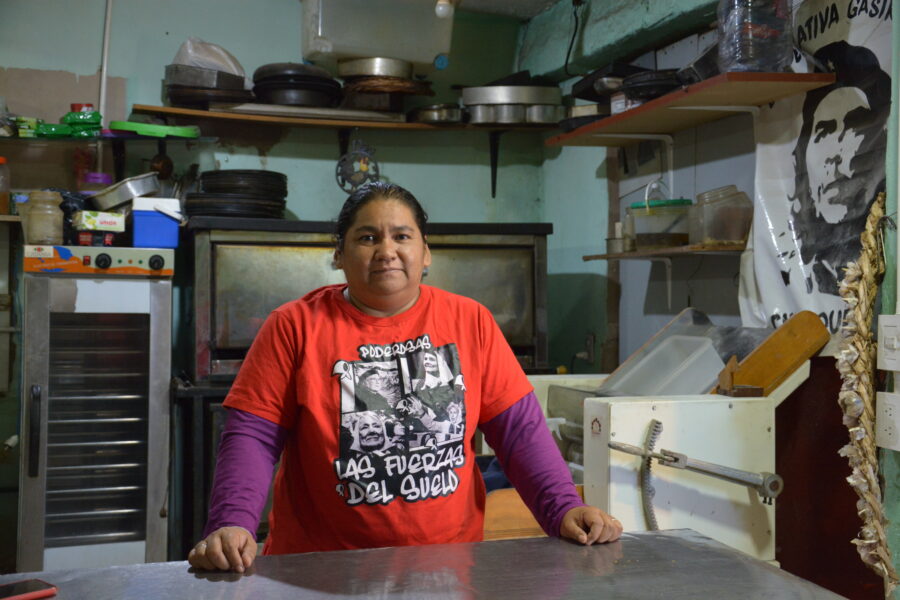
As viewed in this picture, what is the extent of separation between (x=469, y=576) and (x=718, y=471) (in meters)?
0.90

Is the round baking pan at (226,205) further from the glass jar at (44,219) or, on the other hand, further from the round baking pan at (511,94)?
the round baking pan at (511,94)

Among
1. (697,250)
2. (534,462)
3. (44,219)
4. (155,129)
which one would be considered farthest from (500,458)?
(155,129)

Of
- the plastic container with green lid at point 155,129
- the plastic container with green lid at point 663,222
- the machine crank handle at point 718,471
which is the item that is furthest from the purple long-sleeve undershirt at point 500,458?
the plastic container with green lid at point 155,129

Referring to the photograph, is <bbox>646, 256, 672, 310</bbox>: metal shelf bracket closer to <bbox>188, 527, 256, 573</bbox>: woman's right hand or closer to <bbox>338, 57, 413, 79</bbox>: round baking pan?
<bbox>338, 57, 413, 79</bbox>: round baking pan

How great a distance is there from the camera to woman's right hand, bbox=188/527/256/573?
4.38ft

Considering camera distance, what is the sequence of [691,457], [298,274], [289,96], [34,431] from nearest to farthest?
[691,457] → [34,431] → [298,274] → [289,96]

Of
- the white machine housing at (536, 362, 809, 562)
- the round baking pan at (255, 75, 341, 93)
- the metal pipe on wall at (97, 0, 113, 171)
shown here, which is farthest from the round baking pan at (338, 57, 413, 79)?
the white machine housing at (536, 362, 809, 562)

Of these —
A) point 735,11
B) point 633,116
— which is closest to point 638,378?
point 633,116

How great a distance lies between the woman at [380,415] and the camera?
5.09ft

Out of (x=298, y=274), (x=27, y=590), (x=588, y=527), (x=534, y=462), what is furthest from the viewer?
(x=298, y=274)

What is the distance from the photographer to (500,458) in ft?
5.62

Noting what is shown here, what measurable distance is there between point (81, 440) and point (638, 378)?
243cm

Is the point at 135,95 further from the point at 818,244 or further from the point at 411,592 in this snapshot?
the point at 411,592

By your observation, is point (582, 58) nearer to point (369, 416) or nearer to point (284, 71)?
point (284, 71)
